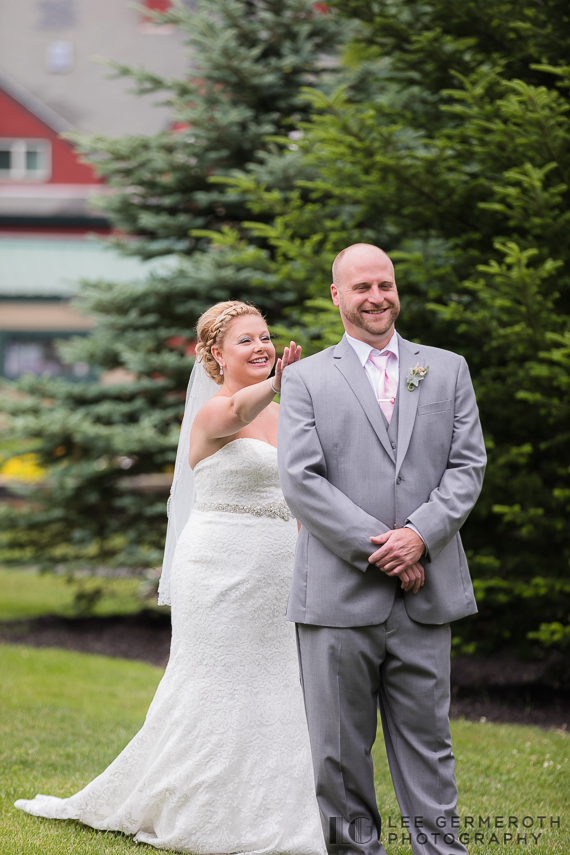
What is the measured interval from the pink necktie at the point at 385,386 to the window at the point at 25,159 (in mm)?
27328

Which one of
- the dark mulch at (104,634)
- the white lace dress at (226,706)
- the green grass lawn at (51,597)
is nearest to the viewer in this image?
the white lace dress at (226,706)

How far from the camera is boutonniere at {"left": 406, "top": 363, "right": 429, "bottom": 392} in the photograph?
316 centimetres

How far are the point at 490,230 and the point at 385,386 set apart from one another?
12.4ft

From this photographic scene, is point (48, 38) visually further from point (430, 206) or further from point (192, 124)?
point (430, 206)

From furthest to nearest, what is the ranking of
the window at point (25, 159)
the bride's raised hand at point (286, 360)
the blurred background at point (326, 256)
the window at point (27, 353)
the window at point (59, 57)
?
the window at point (59, 57), the window at point (25, 159), the window at point (27, 353), the blurred background at point (326, 256), the bride's raised hand at point (286, 360)

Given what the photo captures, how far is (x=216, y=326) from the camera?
398 cm

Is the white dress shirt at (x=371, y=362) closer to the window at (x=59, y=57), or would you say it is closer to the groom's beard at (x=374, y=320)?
the groom's beard at (x=374, y=320)

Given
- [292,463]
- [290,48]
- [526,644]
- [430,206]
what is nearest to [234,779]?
[292,463]

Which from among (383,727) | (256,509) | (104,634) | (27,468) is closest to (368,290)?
(256,509)

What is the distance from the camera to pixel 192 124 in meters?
8.94

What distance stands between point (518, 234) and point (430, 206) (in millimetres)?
698

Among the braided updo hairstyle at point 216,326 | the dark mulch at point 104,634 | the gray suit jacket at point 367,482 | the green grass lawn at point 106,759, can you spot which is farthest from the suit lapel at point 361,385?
the dark mulch at point 104,634

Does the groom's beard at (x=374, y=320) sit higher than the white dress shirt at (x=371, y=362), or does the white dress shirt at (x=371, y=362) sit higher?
the groom's beard at (x=374, y=320)

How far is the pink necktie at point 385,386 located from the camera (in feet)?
10.5
